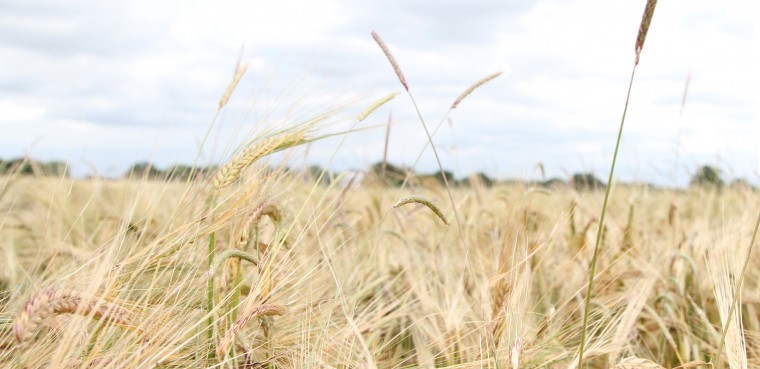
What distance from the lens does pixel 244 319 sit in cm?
107

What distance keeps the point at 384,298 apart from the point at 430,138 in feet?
3.05

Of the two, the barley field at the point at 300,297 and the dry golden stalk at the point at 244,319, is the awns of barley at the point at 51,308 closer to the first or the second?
the barley field at the point at 300,297

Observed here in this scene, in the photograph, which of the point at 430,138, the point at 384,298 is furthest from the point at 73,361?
the point at 384,298

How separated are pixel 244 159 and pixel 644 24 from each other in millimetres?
644

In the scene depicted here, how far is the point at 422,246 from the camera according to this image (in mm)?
2686

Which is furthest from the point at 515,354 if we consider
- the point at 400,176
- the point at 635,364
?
the point at 400,176

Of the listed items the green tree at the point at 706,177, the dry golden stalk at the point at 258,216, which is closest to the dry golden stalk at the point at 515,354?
the dry golden stalk at the point at 258,216

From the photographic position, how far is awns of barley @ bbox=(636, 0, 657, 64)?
2.97 ft

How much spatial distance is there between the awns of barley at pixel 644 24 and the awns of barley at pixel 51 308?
75 centimetres

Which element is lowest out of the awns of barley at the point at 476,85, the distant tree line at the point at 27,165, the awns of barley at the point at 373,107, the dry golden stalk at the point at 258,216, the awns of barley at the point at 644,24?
the distant tree line at the point at 27,165

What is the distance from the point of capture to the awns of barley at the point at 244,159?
3.87ft

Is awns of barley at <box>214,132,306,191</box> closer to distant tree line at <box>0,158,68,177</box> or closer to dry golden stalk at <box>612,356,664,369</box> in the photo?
distant tree line at <box>0,158,68,177</box>

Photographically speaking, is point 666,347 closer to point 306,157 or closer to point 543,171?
point 543,171

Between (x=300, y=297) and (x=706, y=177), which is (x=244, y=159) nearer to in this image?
(x=300, y=297)
